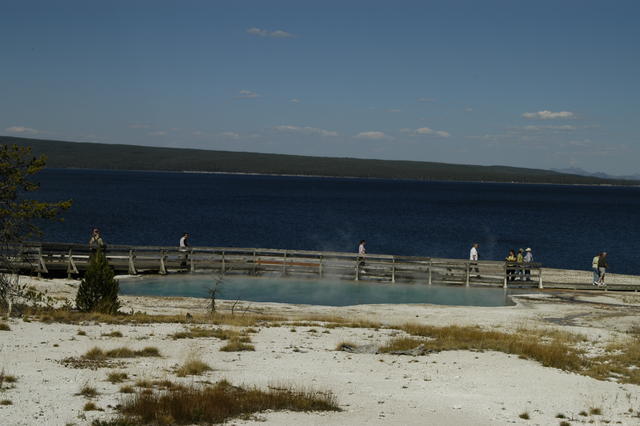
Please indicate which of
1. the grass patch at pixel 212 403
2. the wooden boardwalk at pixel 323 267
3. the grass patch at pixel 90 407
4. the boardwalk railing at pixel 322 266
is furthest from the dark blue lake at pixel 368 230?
the grass patch at pixel 90 407

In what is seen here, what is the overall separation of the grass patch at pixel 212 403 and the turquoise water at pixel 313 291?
16.4 meters

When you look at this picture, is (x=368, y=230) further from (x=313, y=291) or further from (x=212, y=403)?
(x=212, y=403)

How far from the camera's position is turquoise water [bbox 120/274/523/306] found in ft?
97.0

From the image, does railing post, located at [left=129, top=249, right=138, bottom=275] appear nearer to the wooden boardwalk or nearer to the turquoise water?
the wooden boardwalk

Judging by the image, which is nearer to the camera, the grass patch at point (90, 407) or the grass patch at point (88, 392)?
the grass patch at point (90, 407)

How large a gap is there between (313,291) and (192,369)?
17.8m

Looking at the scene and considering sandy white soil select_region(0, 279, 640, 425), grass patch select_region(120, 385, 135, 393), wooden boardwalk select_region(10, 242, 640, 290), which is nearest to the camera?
sandy white soil select_region(0, 279, 640, 425)

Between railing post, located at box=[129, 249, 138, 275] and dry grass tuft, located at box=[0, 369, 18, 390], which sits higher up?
dry grass tuft, located at box=[0, 369, 18, 390]

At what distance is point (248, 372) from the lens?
1445cm

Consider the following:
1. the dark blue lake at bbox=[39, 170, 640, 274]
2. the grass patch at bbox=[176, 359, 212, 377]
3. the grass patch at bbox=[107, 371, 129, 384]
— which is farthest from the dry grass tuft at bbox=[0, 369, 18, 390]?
the dark blue lake at bbox=[39, 170, 640, 274]

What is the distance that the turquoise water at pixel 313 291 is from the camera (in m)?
29.6

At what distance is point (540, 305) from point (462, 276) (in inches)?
238

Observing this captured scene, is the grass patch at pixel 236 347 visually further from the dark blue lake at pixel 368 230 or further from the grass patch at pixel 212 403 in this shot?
the dark blue lake at pixel 368 230

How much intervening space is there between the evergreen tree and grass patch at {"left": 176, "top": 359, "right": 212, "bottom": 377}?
773cm
